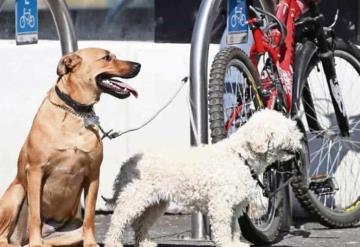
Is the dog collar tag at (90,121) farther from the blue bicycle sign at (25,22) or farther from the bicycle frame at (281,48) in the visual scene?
the blue bicycle sign at (25,22)

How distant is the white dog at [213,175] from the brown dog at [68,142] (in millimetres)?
217


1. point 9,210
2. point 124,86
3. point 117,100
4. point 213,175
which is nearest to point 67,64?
point 124,86

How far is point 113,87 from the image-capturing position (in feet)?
23.4

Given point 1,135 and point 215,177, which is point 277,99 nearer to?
point 215,177

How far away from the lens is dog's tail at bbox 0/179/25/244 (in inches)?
286

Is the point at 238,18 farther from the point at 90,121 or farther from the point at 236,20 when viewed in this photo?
the point at 90,121

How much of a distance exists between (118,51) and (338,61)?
1.68 m

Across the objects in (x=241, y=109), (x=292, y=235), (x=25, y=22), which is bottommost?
(x=292, y=235)

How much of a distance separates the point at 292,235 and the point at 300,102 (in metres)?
0.90

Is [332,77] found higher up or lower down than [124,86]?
higher up

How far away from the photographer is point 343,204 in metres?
9.07

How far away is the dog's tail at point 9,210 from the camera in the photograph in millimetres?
7254

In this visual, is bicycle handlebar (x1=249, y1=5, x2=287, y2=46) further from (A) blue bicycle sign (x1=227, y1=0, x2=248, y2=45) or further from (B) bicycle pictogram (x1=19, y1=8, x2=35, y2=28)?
(B) bicycle pictogram (x1=19, y1=8, x2=35, y2=28)

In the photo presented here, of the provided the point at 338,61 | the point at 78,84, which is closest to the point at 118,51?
the point at 338,61
